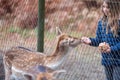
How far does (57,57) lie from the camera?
20.1ft

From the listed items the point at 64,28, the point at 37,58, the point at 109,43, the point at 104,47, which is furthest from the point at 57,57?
the point at 64,28

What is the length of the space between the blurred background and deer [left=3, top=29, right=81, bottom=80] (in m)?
0.74

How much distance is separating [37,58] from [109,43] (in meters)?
1.06

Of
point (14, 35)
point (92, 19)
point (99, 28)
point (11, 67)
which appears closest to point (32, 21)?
point (14, 35)

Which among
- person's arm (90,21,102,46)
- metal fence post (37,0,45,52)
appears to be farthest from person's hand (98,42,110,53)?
metal fence post (37,0,45,52)

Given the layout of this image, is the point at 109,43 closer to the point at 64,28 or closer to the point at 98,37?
the point at 98,37

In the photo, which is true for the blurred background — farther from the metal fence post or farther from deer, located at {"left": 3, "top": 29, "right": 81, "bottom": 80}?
deer, located at {"left": 3, "top": 29, "right": 81, "bottom": 80}

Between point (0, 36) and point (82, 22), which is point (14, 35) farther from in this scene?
point (82, 22)

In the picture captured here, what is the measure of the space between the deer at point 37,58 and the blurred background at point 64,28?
0.74m

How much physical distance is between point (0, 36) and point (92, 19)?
1653mm

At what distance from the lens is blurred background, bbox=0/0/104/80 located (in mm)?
7539

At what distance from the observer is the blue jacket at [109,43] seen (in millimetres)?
5570

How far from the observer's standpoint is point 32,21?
8.19m

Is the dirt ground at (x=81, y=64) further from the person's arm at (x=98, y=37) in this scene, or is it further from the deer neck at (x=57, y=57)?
the person's arm at (x=98, y=37)
